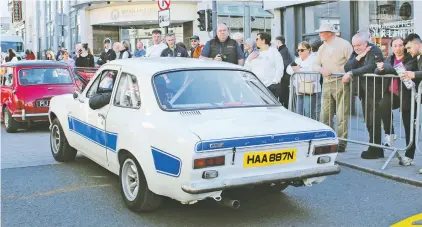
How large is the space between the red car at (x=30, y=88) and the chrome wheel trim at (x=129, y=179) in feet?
21.8

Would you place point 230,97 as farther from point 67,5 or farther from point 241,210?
point 67,5

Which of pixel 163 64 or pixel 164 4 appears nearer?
pixel 163 64

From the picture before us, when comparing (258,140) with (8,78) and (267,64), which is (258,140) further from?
(8,78)

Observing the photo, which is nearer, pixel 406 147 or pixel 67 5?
pixel 406 147

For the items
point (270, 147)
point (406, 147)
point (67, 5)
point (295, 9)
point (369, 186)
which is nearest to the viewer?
point (270, 147)

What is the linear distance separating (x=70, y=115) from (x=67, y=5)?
40640mm

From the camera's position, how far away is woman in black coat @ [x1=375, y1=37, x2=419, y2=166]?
7145mm

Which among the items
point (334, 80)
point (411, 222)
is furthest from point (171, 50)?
point (411, 222)

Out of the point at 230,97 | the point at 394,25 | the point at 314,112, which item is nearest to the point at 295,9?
the point at 394,25

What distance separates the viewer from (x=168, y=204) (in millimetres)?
5559

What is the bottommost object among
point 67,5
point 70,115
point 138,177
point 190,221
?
point 190,221

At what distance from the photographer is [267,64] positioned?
9250 millimetres

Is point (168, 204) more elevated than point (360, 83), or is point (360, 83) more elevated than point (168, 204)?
point (360, 83)

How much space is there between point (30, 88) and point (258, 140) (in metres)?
8.15
